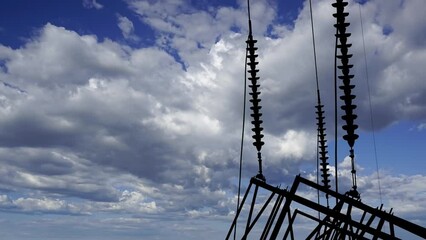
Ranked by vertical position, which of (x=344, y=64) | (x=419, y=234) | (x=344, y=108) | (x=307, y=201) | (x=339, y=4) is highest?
(x=339, y=4)

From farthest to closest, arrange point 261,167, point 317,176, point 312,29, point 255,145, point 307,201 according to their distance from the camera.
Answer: point 317,176
point 312,29
point 255,145
point 261,167
point 307,201

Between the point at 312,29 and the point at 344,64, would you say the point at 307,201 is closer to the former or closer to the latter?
the point at 344,64

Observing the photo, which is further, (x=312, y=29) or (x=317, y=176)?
(x=317, y=176)

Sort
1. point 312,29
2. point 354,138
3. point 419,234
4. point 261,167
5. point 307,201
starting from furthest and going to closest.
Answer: point 312,29, point 261,167, point 354,138, point 307,201, point 419,234

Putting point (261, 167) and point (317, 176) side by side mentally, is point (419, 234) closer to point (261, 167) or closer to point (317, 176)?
point (261, 167)

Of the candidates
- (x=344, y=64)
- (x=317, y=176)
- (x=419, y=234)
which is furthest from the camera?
(x=317, y=176)

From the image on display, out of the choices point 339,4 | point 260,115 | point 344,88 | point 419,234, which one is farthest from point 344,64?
point 419,234

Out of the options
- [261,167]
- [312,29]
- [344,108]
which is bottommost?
[261,167]

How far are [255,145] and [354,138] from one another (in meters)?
7.31

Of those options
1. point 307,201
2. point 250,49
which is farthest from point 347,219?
point 250,49

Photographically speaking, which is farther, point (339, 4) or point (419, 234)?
point (339, 4)

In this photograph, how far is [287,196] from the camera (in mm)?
18172

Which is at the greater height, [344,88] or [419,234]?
[344,88]

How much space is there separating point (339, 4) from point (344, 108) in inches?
197
